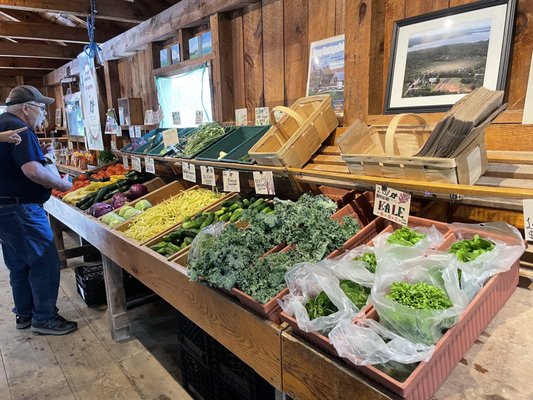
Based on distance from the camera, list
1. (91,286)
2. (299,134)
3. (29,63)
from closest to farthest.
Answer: (299,134)
(91,286)
(29,63)

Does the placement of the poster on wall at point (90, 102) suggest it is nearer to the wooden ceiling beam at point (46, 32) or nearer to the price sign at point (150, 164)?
the wooden ceiling beam at point (46, 32)

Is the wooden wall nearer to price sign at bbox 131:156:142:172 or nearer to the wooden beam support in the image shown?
the wooden beam support

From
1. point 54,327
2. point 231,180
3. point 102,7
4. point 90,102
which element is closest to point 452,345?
point 231,180

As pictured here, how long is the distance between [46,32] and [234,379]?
15.9 feet

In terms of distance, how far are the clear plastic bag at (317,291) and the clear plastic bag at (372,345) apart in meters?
0.06

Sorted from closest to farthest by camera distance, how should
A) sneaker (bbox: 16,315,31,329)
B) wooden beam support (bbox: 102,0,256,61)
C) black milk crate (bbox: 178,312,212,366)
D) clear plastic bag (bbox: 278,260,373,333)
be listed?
clear plastic bag (bbox: 278,260,373,333)
black milk crate (bbox: 178,312,212,366)
wooden beam support (bbox: 102,0,256,61)
sneaker (bbox: 16,315,31,329)

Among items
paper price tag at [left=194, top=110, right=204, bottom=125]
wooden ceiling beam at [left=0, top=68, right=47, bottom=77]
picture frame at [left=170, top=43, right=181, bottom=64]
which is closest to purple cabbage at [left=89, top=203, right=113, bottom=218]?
paper price tag at [left=194, top=110, right=204, bottom=125]

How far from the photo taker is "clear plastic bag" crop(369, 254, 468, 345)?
2.97ft

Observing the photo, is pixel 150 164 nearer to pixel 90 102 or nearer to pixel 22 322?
pixel 22 322

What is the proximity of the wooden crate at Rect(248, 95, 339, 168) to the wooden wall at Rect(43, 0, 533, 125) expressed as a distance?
0.16m

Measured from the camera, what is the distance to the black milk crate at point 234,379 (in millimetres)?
1790

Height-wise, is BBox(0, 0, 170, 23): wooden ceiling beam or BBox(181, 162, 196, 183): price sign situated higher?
BBox(0, 0, 170, 23): wooden ceiling beam

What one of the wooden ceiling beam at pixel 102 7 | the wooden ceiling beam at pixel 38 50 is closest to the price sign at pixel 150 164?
the wooden ceiling beam at pixel 102 7

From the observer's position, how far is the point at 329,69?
225 cm
